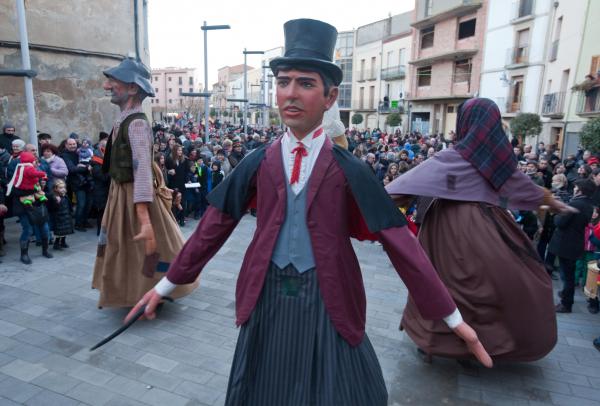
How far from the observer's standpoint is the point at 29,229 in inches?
243

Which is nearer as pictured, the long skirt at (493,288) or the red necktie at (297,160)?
the red necktie at (297,160)

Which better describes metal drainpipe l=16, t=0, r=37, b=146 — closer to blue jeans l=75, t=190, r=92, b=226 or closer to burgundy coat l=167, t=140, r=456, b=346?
blue jeans l=75, t=190, r=92, b=226

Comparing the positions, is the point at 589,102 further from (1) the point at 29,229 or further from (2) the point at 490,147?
(1) the point at 29,229

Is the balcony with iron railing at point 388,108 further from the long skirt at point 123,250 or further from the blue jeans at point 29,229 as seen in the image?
the long skirt at point 123,250

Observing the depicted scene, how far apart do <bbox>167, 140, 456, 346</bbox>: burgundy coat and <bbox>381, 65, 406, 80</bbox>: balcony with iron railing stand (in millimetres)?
35848

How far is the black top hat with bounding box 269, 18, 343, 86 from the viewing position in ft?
6.60

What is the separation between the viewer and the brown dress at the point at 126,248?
4156 millimetres

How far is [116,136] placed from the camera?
389cm

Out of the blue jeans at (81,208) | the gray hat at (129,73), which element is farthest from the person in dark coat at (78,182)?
the gray hat at (129,73)

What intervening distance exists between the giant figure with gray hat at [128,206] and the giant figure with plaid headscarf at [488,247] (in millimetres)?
2135

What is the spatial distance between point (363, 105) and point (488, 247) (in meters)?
40.6

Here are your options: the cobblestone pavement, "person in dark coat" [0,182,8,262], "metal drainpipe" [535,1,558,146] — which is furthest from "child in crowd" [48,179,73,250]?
"metal drainpipe" [535,1,558,146]

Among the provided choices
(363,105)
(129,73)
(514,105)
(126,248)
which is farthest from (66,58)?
(363,105)

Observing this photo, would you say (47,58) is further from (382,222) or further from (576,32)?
(576,32)
